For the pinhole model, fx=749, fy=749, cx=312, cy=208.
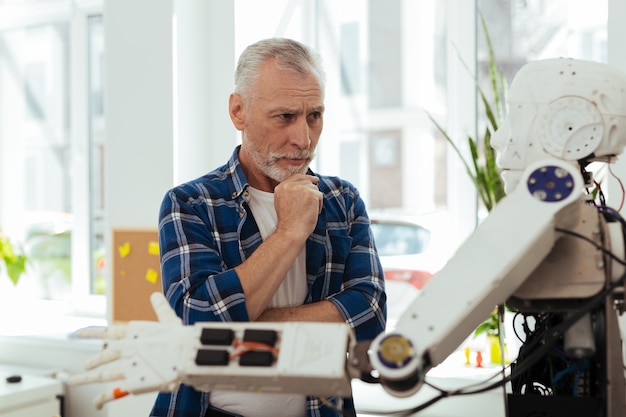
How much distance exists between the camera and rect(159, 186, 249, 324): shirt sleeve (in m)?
1.50

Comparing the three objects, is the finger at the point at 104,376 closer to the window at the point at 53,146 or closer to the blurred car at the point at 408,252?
the blurred car at the point at 408,252

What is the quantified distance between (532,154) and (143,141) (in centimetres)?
238

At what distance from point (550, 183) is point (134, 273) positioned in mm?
2626

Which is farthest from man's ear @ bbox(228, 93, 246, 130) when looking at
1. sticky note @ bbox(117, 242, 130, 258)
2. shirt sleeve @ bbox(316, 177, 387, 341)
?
sticky note @ bbox(117, 242, 130, 258)

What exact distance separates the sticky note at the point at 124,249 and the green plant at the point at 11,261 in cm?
114

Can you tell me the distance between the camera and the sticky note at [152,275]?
336 cm

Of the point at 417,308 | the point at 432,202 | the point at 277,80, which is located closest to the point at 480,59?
the point at 432,202

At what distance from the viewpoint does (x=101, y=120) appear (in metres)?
A: 4.36

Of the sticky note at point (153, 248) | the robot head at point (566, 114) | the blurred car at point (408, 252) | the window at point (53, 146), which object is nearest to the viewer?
the robot head at point (566, 114)

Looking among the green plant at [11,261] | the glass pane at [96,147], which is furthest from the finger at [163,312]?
the green plant at [11,261]

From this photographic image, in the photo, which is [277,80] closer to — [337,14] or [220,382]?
[220,382]

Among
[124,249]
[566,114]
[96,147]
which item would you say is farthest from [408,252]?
[566,114]

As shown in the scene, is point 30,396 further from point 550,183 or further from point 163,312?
point 550,183

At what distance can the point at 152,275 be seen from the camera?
11.1 feet
